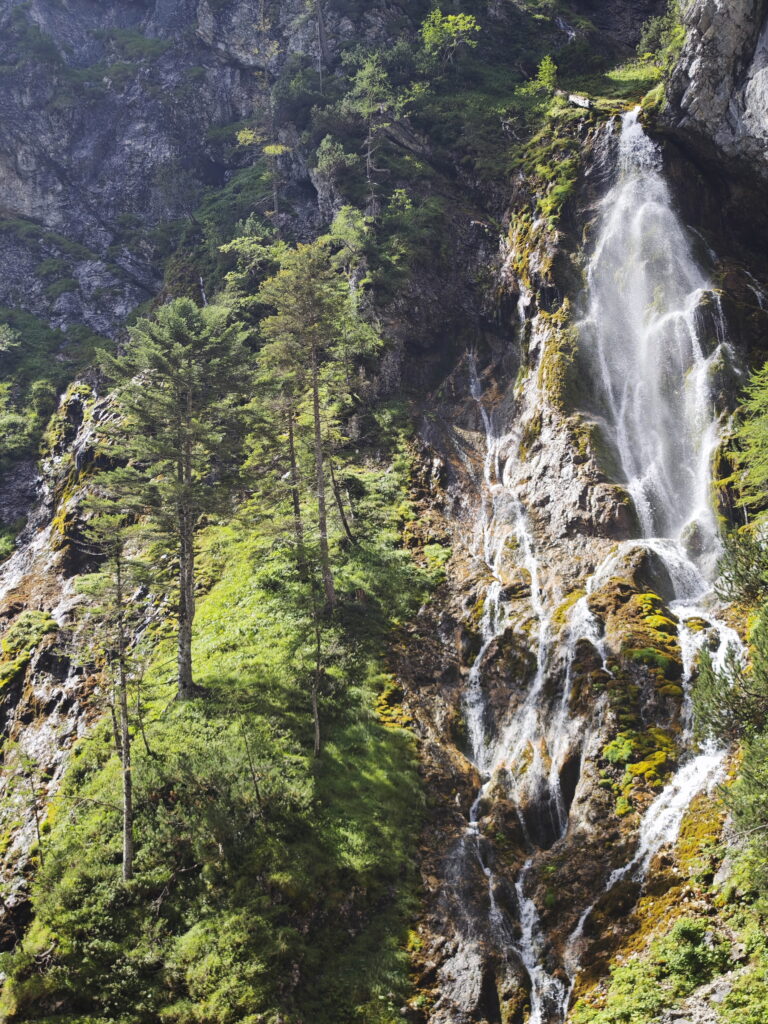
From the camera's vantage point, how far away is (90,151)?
2643 inches

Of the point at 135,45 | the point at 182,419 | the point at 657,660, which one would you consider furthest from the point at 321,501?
the point at 135,45

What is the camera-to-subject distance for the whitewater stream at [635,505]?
14.9 m

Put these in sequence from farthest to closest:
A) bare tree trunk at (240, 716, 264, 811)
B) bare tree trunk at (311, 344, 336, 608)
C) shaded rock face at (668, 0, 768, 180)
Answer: shaded rock face at (668, 0, 768, 180)
bare tree trunk at (311, 344, 336, 608)
bare tree trunk at (240, 716, 264, 811)

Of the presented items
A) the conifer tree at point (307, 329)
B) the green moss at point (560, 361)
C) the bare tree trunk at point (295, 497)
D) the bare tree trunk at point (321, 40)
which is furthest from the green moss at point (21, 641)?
the bare tree trunk at point (321, 40)

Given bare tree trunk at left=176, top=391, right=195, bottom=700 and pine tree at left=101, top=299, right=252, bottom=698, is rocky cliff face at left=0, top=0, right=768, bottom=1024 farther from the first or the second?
pine tree at left=101, top=299, right=252, bottom=698

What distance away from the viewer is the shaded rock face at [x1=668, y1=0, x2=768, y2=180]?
2705 centimetres

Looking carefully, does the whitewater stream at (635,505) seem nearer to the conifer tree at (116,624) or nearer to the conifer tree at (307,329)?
the conifer tree at (307,329)

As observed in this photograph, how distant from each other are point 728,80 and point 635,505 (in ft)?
71.5

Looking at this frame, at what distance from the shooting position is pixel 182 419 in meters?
21.5

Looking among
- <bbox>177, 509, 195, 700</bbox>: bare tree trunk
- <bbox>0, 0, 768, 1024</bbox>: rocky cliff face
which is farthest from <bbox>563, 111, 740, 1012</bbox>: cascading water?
<bbox>177, 509, 195, 700</bbox>: bare tree trunk

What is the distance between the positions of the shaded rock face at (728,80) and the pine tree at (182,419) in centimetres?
2584

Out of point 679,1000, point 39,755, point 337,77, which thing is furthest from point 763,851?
point 337,77

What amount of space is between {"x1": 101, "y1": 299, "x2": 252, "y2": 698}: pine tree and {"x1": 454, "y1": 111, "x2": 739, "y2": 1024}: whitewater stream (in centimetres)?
1096

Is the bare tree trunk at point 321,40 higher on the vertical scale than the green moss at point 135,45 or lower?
lower
